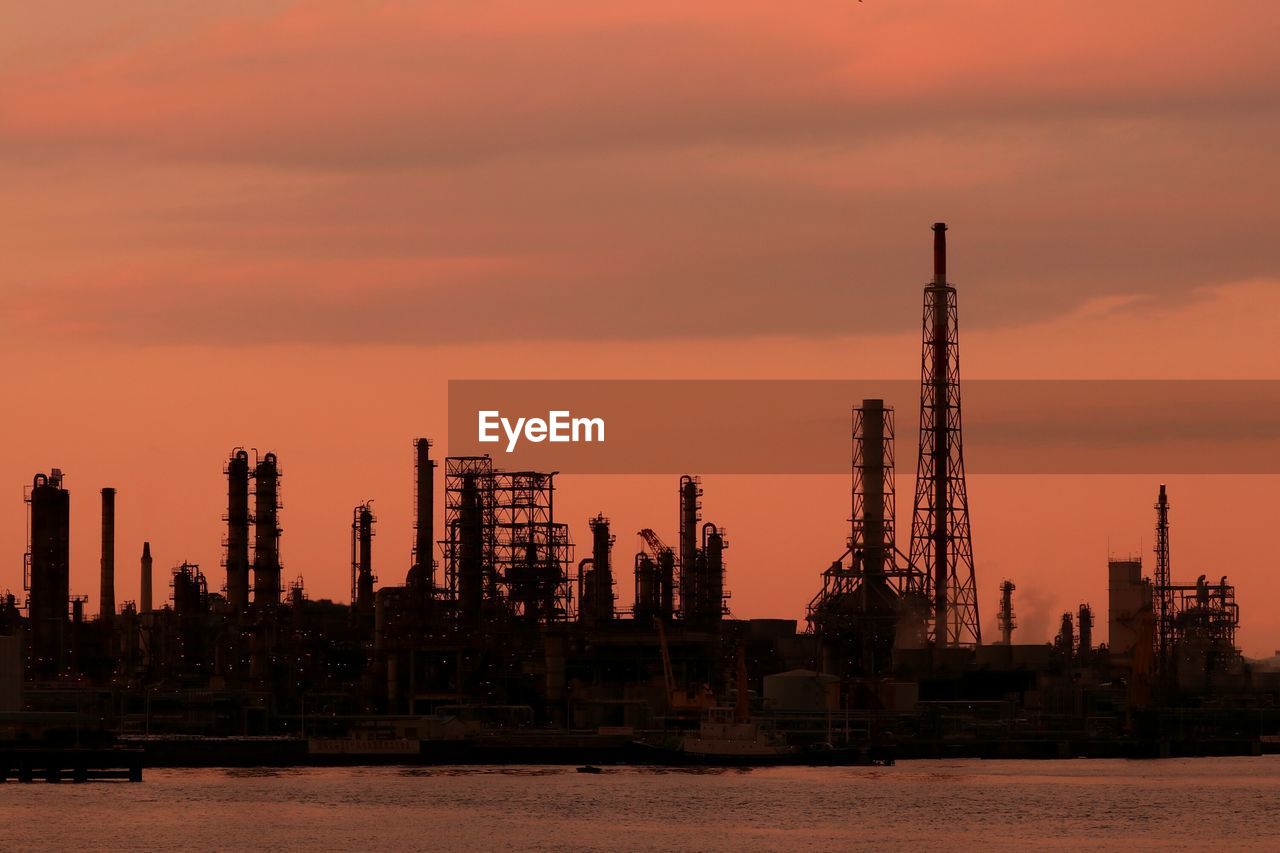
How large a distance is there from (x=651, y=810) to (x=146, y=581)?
61.5 meters

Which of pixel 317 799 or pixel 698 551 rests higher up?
pixel 698 551

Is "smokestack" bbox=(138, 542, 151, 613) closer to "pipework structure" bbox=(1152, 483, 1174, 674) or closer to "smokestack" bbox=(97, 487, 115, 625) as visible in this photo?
"smokestack" bbox=(97, 487, 115, 625)

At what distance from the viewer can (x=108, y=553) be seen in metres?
153

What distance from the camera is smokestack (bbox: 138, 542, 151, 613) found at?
154125mm

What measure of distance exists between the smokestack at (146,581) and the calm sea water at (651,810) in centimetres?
2693

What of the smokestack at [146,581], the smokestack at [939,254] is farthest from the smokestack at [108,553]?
the smokestack at [939,254]

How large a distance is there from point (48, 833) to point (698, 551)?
221ft

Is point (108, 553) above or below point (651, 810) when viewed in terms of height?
above

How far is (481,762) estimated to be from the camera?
13325 cm

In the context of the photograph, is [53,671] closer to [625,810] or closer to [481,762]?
[481,762]

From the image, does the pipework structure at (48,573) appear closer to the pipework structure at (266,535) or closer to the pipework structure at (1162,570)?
the pipework structure at (266,535)

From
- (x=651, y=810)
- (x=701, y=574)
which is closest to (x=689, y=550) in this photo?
(x=701, y=574)

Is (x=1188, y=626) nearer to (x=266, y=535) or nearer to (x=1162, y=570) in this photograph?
(x=1162, y=570)

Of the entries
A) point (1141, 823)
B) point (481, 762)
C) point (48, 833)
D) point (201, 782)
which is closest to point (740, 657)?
point (481, 762)
